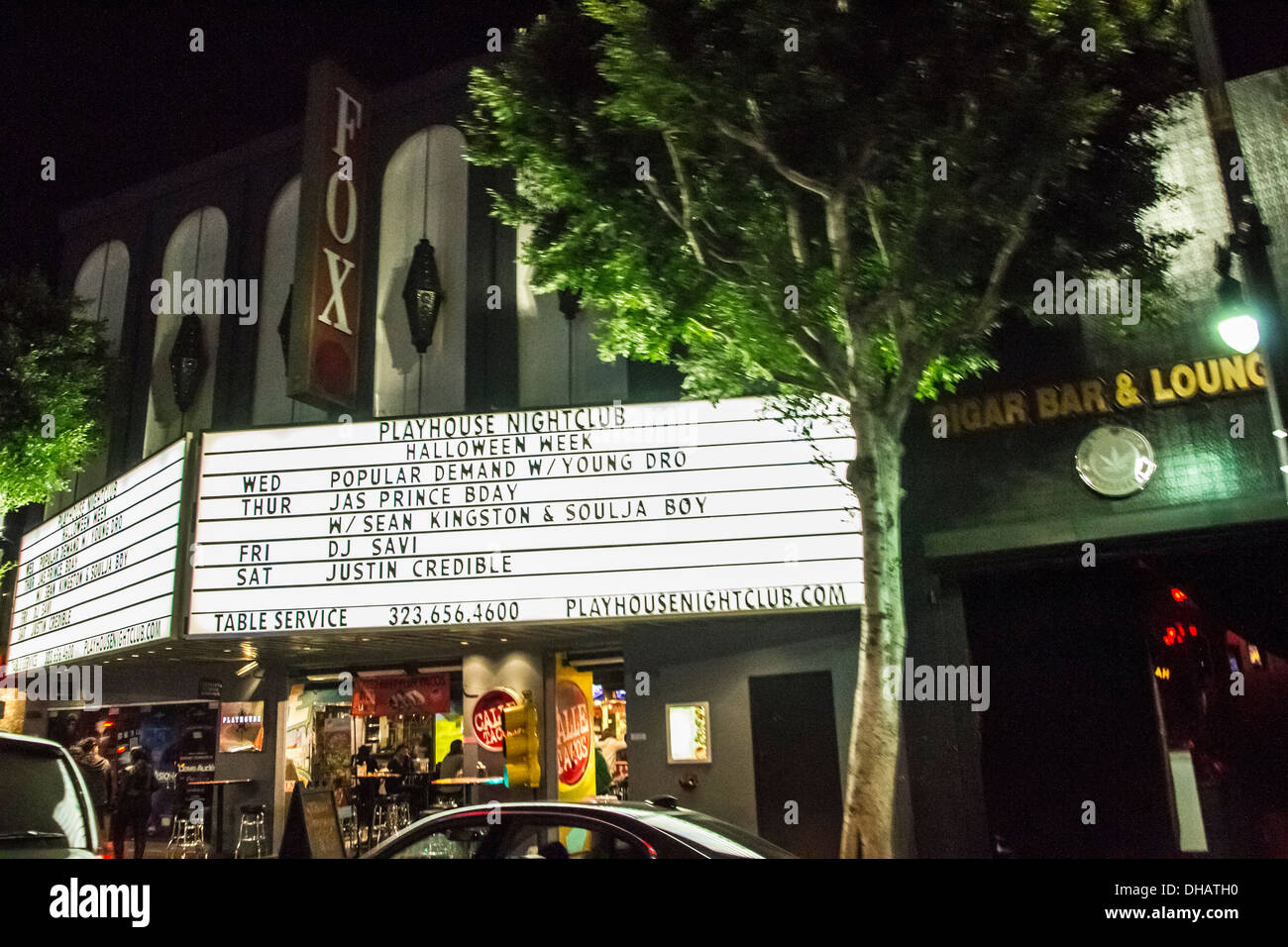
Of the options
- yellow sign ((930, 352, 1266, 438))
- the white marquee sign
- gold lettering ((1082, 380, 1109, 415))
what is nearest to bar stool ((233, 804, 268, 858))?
the white marquee sign

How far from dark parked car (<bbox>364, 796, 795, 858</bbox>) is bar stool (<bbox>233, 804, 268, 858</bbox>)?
10.4 m

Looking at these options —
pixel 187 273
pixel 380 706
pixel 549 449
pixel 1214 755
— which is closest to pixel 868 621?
pixel 549 449

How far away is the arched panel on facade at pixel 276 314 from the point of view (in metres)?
15.9

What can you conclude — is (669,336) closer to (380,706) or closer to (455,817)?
(455,817)

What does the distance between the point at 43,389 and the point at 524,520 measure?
10266mm

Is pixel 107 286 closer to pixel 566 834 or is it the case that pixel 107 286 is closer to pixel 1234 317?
pixel 566 834

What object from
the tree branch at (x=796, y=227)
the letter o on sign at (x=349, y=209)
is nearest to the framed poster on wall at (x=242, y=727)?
the letter o on sign at (x=349, y=209)

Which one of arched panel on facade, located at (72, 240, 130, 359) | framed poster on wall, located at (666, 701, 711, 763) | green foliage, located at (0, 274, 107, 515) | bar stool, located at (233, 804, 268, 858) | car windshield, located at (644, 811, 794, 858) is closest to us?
car windshield, located at (644, 811, 794, 858)

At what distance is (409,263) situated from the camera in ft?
50.1

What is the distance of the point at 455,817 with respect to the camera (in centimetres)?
597

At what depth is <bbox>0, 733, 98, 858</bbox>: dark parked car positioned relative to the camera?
5.27m

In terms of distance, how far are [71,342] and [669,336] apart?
12.3 m

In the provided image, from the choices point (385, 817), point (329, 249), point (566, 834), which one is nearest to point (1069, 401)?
point (566, 834)

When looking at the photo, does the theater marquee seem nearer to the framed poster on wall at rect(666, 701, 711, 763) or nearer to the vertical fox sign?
the vertical fox sign
